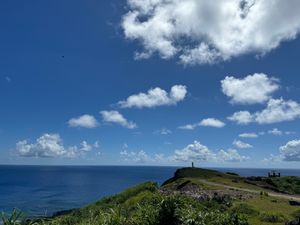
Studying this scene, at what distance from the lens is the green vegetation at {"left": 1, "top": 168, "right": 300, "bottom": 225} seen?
92.9 ft

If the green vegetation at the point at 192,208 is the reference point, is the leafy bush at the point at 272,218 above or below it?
below

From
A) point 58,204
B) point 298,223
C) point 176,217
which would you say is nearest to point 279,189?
point 298,223

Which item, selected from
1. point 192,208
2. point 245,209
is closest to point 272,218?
point 245,209

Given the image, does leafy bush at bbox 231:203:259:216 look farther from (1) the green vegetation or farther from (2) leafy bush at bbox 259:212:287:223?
(2) leafy bush at bbox 259:212:287:223

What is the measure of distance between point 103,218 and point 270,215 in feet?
79.1

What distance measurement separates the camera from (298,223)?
1319 inches

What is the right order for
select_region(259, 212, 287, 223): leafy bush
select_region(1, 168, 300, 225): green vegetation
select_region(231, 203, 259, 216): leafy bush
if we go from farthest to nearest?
select_region(231, 203, 259, 216): leafy bush < select_region(259, 212, 287, 223): leafy bush < select_region(1, 168, 300, 225): green vegetation

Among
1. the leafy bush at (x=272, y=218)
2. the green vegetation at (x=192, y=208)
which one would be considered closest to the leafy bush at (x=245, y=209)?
the green vegetation at (x=192, y=208)

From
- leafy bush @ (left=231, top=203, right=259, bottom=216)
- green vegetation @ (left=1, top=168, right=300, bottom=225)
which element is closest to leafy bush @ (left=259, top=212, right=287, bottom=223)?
green vegetation @ (left=1, top=168, right=300, bottom=225)

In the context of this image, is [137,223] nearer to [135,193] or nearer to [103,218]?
[103,218]

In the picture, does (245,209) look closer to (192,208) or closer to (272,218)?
(272,218)

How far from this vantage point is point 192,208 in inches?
1195

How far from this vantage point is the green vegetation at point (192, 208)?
2833 cm

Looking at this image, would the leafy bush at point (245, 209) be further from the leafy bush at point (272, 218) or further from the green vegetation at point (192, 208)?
the leafy bush at point (272, 218)
